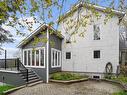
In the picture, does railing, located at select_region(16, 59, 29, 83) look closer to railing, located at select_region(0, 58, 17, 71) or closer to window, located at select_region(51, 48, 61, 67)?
railing, located at select_region(0, 58, 17, 71)

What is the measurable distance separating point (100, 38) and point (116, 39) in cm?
161

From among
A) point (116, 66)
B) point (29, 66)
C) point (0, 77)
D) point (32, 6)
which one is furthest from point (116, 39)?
point (32, 6)

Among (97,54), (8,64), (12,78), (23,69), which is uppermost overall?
(97,54)

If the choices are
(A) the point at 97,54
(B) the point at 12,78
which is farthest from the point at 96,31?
(B) the point at 12,78

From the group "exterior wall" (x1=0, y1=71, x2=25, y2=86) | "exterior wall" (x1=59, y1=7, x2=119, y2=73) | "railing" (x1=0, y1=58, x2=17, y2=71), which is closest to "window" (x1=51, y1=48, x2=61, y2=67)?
"exterior wall" (x1=59, y1=7, x2=119, y2=73)

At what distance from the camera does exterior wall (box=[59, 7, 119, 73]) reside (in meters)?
18.3

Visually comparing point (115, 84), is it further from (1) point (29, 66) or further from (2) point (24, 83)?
(1) point (29, 66)

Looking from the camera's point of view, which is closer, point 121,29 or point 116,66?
point 116,66

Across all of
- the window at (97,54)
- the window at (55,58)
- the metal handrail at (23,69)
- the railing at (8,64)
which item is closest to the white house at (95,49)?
the window at (97,54)

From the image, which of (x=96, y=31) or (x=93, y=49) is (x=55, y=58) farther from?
(x=96, y=31)

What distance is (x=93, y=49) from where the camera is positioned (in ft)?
63.4

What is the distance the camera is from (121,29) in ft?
66.2

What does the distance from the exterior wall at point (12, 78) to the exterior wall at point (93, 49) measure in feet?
18.6

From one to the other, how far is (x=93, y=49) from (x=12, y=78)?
8.41m
